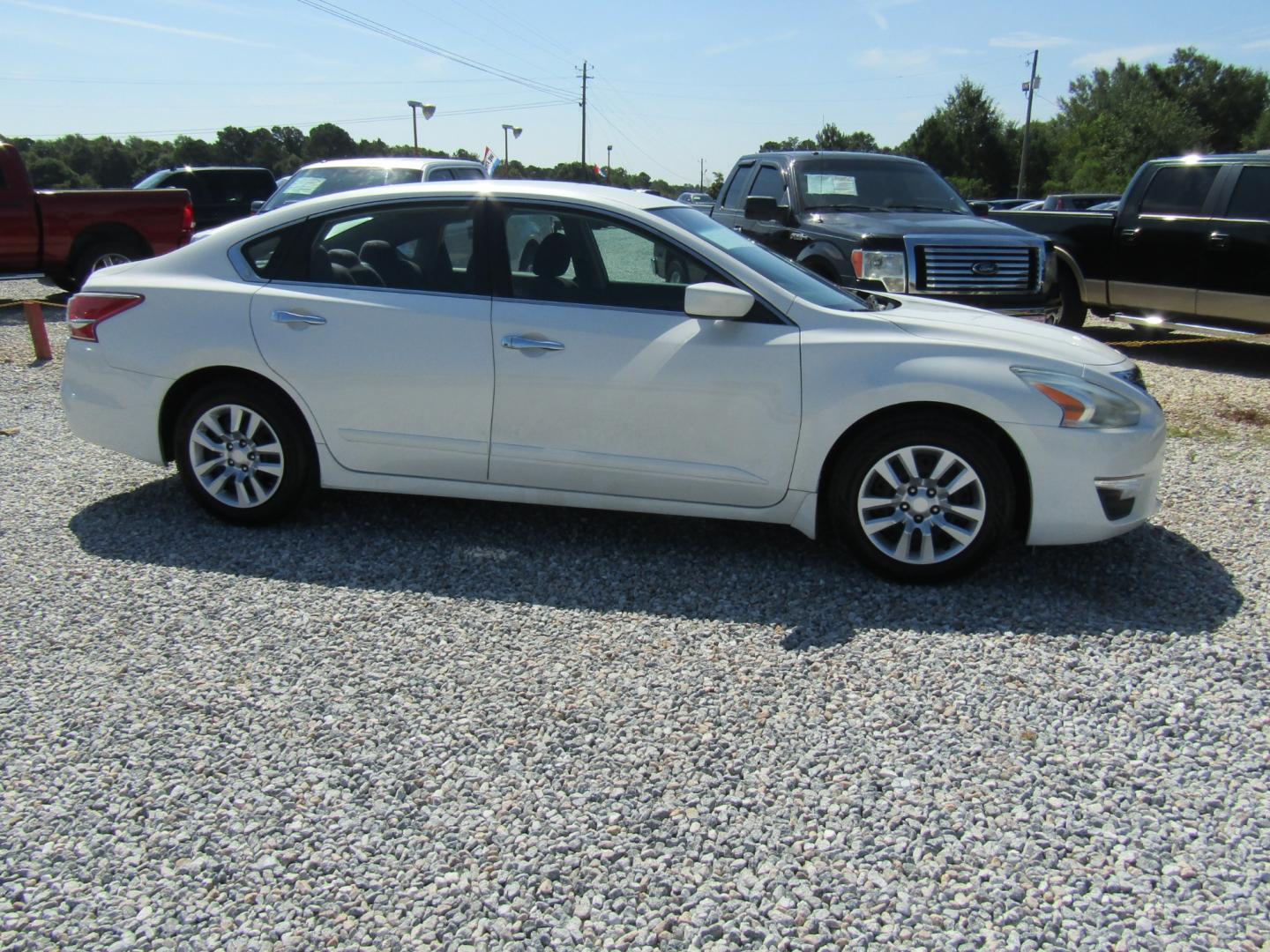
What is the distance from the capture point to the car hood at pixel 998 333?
458 cm

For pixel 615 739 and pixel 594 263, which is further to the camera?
pixel 594 263

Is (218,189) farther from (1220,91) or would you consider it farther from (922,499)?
(1220,91)

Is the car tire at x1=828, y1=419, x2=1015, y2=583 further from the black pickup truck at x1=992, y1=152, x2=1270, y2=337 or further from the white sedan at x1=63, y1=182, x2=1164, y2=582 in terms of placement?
the black pickup truck at x1=992, y1=152, x2=1270, y2=337

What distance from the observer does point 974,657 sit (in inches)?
155

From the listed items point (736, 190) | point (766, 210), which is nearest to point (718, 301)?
point (766, 210)

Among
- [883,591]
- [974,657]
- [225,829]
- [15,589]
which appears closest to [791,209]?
[883,591]

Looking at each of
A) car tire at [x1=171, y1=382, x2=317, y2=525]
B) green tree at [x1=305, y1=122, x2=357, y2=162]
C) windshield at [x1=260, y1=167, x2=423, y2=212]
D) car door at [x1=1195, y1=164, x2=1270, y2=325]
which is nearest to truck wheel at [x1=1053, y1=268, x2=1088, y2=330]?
car door at [x1=1195, y1=164, x2=1270, y2=325]

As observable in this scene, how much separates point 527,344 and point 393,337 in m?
0.65

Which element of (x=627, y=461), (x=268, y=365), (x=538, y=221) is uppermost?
(x=538, y=221)

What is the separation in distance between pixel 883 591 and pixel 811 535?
0.40 m

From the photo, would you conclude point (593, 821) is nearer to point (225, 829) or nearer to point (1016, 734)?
point (225, 829)

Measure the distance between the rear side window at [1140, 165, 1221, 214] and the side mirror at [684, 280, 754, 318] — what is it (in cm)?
795

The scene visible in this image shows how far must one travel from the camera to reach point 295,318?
4.95 meters

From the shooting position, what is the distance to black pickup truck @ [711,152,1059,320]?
27.6 ft
